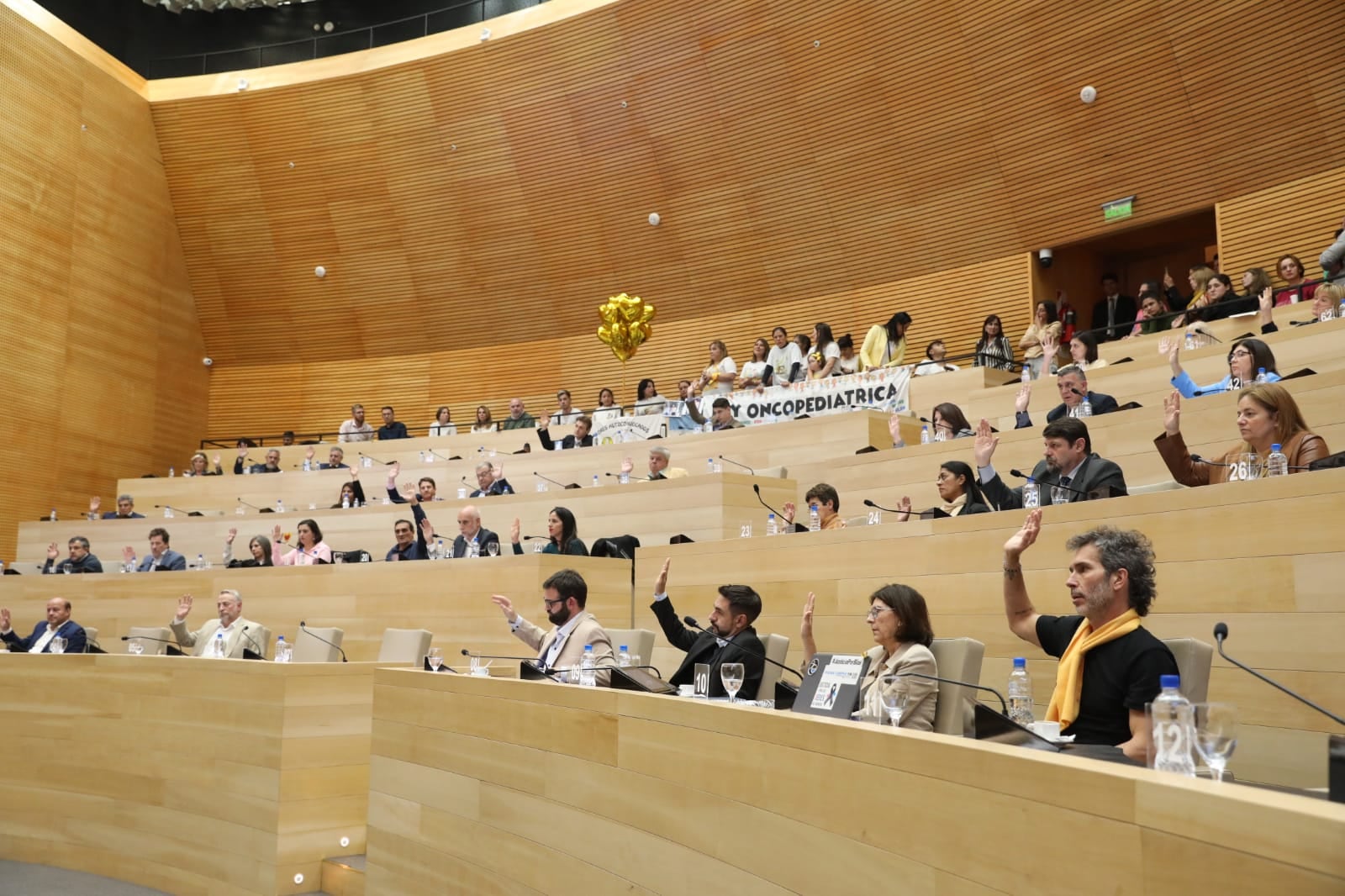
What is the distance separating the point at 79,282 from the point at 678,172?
22.4 feet

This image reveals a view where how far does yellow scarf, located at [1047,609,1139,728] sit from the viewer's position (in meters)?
2.63

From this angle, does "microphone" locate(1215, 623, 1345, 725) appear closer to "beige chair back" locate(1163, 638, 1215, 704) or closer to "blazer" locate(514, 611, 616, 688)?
"beige chair back" locate(1163, 638, 1215, 704)

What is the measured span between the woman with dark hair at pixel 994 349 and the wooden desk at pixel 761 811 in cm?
630

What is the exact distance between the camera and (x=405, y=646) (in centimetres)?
565

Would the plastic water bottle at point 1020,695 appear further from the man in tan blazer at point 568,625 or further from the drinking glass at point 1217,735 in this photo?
the man in tan blazer at point 568,625

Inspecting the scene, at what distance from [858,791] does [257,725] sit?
3.69m

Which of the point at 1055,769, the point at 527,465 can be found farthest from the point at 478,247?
the point at 1055,769

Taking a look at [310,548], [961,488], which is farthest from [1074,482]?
[310,548]

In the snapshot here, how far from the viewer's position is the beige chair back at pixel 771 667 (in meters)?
3.73

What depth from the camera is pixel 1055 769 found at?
67.8 inches

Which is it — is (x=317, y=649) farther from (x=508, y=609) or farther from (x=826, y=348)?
(x=826, y=348)

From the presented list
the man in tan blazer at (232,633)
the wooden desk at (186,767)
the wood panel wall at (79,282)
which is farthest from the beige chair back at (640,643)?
the wood panel wall at (79,282)

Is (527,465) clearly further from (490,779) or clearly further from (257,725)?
(490,779)

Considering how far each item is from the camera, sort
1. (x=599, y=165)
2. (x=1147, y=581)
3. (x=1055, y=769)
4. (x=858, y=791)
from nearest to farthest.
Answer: (x=1055, y=769)
(x=858, y=791)
(x=1147, y=581)
(x=599, y=165)
